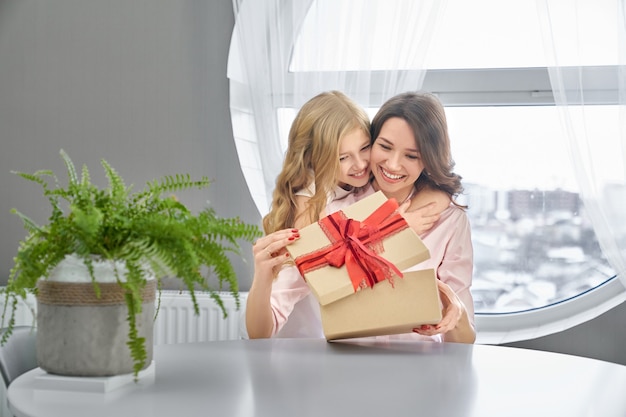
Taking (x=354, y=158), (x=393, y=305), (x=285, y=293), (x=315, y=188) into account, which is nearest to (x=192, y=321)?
(x=285, y=293)

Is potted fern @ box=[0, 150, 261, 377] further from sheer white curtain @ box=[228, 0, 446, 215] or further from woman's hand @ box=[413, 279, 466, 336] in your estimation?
sheer white curtain @ box=[228, 0, 446, 215]

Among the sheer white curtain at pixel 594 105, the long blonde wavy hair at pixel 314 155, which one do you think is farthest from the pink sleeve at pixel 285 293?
the sheer white curtain at pixel 594 105

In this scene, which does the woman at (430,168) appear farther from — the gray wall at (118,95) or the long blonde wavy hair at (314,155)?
the gray wall at (118,95)

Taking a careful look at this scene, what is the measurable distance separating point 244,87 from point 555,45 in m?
1.23

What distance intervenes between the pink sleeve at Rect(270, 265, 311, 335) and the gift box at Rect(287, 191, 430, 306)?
512 millimetres

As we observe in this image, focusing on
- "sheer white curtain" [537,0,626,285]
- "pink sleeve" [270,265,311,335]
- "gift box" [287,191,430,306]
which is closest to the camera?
"gift box" [287,191,430,306]

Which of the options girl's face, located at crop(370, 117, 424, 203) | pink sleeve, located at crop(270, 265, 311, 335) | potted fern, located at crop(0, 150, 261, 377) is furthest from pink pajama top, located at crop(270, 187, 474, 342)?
potted fern, located at crop(0, 150, 261, 377)

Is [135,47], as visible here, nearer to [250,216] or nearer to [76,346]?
[250,216]

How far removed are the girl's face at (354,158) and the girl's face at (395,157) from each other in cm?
4

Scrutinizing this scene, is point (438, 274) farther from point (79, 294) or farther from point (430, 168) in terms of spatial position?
point (79, 294)

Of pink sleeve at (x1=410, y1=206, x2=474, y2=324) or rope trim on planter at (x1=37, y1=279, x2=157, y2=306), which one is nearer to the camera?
rope trim on planter at (x1=37, y1=279, x2=157, y2=306)

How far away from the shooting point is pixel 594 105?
3020 mm

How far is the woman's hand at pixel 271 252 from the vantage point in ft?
5.96

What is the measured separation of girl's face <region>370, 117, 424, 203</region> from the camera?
228 cm
